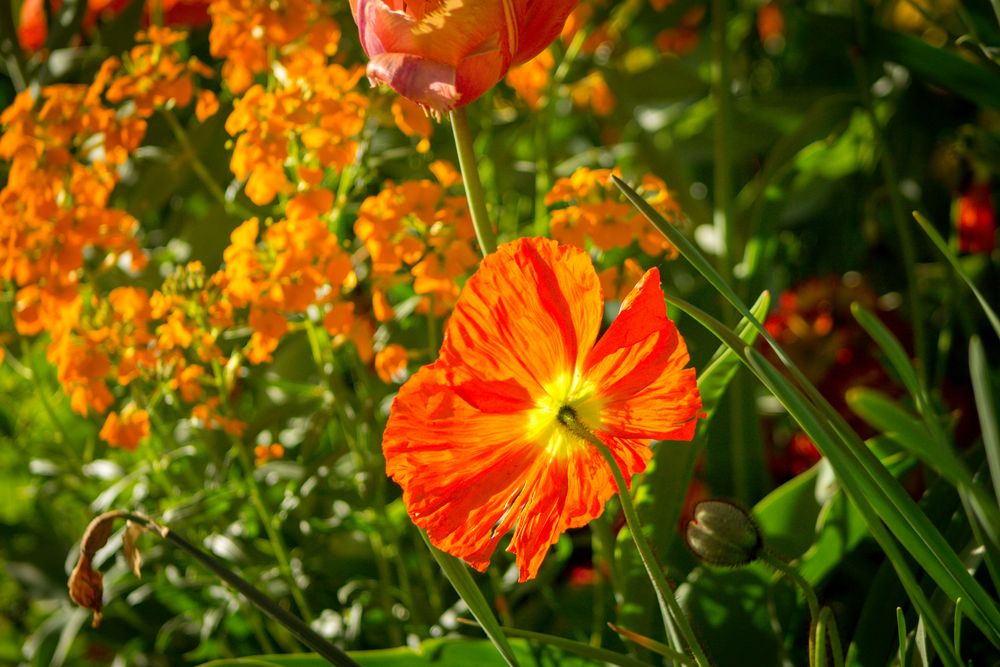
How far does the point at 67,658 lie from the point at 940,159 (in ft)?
2.97

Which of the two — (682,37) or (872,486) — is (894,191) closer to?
(872,486)

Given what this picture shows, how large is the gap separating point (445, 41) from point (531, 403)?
124 mm

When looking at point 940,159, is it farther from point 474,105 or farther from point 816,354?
point 474,105

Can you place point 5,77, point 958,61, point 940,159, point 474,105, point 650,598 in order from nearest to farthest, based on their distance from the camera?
point 650,598 < point 958,61 < point 474,105 < point 940,159 < point 5,77

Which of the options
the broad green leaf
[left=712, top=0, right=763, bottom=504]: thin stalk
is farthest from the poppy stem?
[left=712, top=0, right=763, bottom=504]: thin stalk

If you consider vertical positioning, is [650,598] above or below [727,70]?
below

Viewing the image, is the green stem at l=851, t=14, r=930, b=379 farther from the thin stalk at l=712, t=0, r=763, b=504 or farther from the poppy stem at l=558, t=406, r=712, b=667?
the poppy stem at l=558, t=406, r=712, b=667

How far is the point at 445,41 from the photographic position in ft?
1.19

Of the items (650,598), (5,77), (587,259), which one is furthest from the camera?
(5,77)

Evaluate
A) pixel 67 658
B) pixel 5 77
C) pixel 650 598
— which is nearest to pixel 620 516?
pixel 650 598

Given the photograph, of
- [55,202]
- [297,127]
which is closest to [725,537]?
[297,127]

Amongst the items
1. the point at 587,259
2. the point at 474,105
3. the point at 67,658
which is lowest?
the point at 67,658

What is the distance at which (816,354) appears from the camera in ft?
2.80

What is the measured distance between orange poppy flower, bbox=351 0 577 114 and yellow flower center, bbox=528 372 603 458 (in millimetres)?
102
